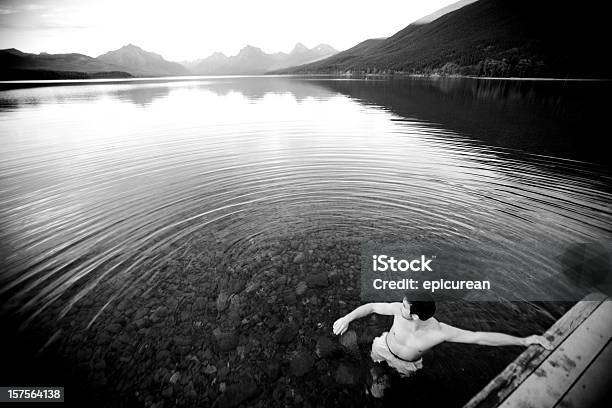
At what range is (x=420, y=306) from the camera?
4914 millimetres

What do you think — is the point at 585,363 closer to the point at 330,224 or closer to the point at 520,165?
the point at 330,224

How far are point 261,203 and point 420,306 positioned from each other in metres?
10.9

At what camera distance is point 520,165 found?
20.8m

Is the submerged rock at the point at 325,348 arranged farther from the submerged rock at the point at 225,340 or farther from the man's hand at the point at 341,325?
Answer: the submerged rock at the point at 225,340

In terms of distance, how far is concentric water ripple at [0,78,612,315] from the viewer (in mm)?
10180

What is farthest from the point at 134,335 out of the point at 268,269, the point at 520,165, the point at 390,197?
the point at 520,165

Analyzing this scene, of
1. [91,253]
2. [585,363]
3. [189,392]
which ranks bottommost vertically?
[189,392]

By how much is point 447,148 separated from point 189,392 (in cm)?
2715

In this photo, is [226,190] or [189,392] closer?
[189,392]

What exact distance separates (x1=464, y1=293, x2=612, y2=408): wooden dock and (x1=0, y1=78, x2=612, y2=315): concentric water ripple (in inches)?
153

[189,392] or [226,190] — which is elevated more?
[226,190]

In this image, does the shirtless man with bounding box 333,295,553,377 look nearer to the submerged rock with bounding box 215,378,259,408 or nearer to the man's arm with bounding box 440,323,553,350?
Answer: the man's arm with bounding box 440,323,553,350

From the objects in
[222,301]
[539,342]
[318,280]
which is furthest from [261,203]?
[539,342]

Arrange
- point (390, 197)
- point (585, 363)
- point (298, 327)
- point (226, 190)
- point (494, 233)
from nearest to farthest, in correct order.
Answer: point (585, 363) < point (298, 327) < point (494, 233) < point (390, 197) < point (226, 190)
